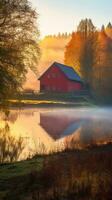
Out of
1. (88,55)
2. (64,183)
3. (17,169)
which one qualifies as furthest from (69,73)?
(64,183)

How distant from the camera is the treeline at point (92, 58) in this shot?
91.3 metres

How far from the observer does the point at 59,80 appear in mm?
86938

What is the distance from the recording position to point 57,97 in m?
78.2

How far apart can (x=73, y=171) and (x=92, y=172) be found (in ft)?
2.53

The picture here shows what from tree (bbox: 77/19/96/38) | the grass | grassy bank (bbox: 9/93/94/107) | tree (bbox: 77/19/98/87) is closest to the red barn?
grassy bank (bbox: 9/93/94/107)

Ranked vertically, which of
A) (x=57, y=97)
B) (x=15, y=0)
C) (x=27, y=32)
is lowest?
(x=57, y=97)

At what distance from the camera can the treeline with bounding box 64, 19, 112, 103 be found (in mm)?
91312

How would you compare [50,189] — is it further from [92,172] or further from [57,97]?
[57,97]

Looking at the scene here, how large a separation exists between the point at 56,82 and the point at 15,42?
6425 cm

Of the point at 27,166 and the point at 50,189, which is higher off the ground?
the point at 50,189

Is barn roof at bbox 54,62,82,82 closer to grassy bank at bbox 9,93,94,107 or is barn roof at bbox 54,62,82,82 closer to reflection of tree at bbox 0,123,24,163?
grassy bank at bbox 9,93,94,107

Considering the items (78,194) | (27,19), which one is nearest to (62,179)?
(78,194)

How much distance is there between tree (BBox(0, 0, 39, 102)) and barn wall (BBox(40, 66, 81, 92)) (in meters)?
61.1

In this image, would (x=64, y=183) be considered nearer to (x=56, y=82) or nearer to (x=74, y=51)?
(x=56, y=82)
